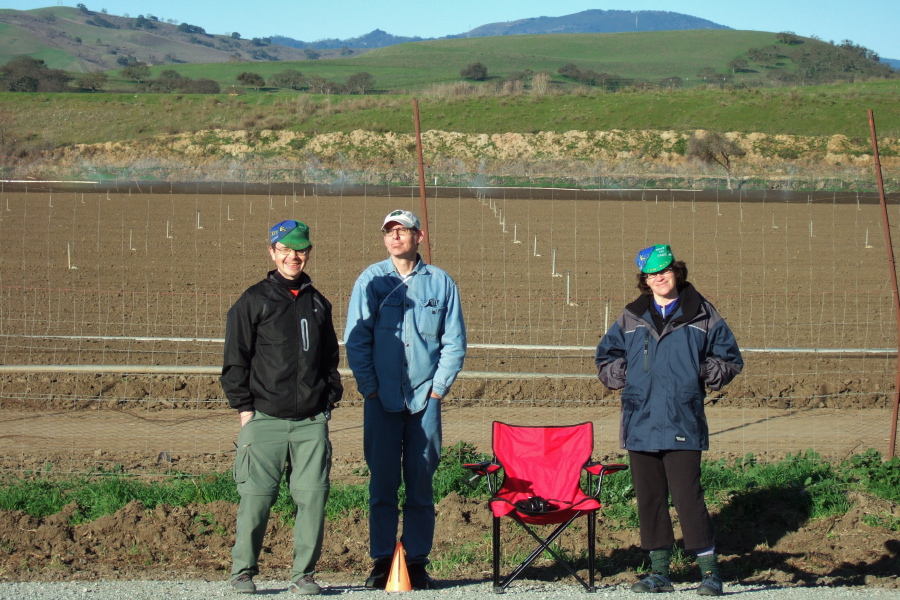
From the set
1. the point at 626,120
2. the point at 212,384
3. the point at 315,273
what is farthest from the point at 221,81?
the point at 212,384

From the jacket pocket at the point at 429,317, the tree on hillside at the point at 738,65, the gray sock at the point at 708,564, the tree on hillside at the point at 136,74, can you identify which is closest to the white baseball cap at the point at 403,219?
the jacket pocket at the point at 429,317

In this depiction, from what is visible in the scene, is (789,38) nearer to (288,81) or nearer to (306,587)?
(288,81)

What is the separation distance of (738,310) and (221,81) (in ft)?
301

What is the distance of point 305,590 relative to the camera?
4066mm

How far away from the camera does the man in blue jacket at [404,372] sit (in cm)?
433

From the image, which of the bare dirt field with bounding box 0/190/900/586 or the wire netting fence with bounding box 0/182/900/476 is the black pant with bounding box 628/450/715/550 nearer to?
the bare dirt field with bounding box 0/190/900/586

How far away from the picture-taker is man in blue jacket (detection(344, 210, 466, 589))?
4.33m

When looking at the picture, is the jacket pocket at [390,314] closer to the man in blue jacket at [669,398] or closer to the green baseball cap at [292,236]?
the green baseball cap at [292,236]

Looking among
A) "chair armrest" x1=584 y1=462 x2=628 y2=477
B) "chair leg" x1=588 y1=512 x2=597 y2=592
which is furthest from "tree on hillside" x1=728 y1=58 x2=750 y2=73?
"chair leg" x1=588 y1=512 x2=597 y2=592

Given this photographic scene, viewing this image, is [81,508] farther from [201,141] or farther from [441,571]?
[201,141]

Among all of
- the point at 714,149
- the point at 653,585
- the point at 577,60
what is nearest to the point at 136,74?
the point at 577,60

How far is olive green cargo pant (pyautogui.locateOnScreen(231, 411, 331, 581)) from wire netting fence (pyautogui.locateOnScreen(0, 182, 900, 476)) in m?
2.43

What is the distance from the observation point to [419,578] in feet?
14.2

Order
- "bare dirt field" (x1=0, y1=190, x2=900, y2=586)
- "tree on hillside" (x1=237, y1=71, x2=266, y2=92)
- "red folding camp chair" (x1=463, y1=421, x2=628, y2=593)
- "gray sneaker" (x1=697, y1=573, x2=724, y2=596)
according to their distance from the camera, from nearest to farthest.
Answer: "gray sneaker" (x1=697, y1=573, x2=724, y2=596), "red folding camp chair" (x1=463, y1=421, x2=628, y2=593), "bare dirt field" (x1=0, y1=190, x2=900, y2=586), "tree on hillside" (x1=237, y1=71, x2=266, y2=92)
